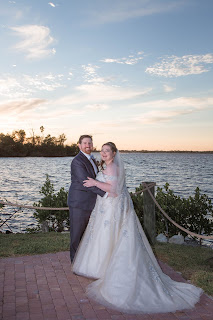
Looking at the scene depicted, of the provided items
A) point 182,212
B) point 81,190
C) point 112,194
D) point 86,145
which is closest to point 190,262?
point 112,194

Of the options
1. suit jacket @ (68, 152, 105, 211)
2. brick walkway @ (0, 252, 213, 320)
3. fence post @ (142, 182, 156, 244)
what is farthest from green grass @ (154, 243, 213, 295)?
suit jacket @ (68, 152, 105, 211)

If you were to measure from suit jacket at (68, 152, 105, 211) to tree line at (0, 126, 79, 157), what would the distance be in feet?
347

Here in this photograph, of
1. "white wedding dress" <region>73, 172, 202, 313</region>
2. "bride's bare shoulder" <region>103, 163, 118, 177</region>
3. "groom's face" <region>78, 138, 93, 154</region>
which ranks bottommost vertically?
"white wedding dress" <region>73, 172, 202, 313</region>

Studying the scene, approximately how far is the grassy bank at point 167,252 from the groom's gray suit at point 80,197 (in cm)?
165

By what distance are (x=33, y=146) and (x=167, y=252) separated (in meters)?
112

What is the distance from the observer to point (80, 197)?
5.40 metres

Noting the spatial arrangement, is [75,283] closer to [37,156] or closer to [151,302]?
[151,302]

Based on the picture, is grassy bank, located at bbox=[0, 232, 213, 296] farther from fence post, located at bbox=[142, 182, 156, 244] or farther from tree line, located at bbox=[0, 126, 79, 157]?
tree line, located at bbox=[0, 126, 79, 157]

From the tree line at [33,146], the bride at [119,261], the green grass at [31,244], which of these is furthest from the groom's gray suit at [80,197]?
the tree line at [33,146]

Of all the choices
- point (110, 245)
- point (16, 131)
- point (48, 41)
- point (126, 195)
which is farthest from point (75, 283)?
point (16, 131)

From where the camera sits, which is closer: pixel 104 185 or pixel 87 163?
pixel 104 185

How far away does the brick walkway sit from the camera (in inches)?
157

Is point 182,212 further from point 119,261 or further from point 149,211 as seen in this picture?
point 119,261

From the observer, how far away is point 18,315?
3992 mm
